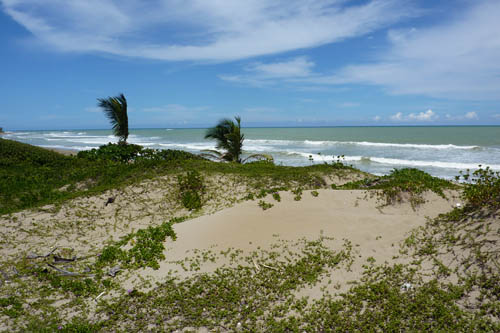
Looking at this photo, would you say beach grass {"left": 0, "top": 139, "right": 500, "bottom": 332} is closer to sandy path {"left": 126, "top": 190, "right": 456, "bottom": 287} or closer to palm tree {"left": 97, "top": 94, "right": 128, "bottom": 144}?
sandy path {"left": 126, "top": 190, "right": 456, "bottom": 287}

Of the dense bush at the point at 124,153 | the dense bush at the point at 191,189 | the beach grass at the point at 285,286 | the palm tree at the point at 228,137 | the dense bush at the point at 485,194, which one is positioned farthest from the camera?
the palm tree at the point at 228,137

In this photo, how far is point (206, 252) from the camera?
615cm

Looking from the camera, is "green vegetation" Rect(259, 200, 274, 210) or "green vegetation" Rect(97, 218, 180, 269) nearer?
"green vegetation" Rect(97, 218, 180, 269)

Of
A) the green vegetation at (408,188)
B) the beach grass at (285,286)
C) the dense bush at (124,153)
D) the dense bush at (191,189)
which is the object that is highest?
the dense bush at (124,153)

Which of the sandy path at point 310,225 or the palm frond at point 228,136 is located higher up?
the palm frond at point 228,136

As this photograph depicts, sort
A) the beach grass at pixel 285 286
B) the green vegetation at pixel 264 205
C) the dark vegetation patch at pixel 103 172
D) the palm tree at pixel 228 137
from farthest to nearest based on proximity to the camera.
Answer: the palm tree at pixel 228 137 → the dark vegetation patch at pixel 103 172 → the green vegetation at pixel 264 205 → the beach grass at pixel 285 286

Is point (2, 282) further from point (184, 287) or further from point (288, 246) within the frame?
point (288, 246)

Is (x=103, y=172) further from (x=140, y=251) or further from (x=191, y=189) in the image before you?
(x=140, y=251)

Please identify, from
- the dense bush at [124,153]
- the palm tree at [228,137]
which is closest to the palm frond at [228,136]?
the palm tree at [228,137]

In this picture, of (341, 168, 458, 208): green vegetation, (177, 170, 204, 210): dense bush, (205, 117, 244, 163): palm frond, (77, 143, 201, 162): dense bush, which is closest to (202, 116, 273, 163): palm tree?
(205, 117, 244, 163): palm frond

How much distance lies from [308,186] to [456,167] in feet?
52.8

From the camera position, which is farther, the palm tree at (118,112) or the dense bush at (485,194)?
the palm tree at (118,112)

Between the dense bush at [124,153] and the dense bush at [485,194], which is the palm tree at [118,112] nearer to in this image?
the dense bush at [124,153]

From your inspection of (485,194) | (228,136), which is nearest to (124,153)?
(228,136)
